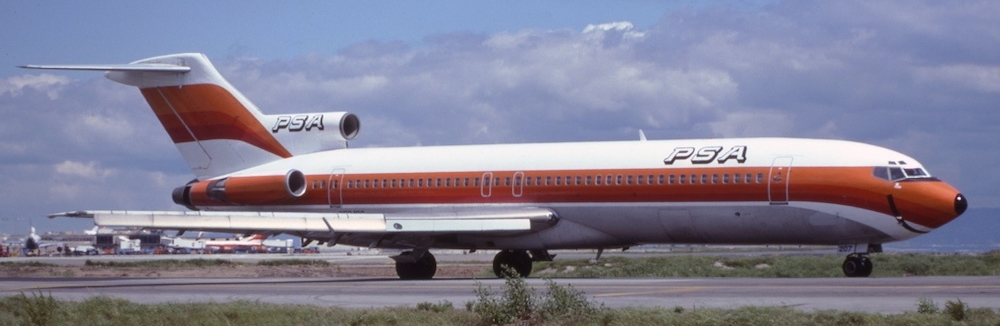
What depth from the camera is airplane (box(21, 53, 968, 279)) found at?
30.8 metres

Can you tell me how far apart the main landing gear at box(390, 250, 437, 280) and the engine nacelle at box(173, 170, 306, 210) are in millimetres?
4800

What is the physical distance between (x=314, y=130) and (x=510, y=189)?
8.09 metres

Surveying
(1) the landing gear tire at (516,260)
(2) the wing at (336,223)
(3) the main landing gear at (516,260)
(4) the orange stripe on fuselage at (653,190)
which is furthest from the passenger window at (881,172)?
(1) the landing gear tire at (516,260)

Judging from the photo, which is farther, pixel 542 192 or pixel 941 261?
pixel 941 261

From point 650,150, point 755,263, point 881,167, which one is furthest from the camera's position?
point 755,263

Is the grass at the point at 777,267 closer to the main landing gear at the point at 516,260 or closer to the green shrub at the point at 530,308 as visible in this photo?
the main landing gear at the point at 516,260

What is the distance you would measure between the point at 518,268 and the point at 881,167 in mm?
11053

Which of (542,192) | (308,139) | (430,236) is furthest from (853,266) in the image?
(308,139)

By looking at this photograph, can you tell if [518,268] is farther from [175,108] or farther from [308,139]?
[175,108]

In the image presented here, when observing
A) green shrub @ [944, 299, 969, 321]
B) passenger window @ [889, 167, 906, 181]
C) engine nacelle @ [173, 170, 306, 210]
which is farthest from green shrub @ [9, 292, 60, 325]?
passenger window @ [889, 167, 906, 181]

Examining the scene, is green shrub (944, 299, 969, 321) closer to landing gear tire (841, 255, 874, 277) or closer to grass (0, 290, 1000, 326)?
grass (0, 290, 1000, 326)

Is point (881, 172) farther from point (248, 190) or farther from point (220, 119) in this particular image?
point (220, 119)

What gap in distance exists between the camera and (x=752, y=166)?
3172 cm

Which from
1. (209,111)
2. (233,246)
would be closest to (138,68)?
(209,111)
